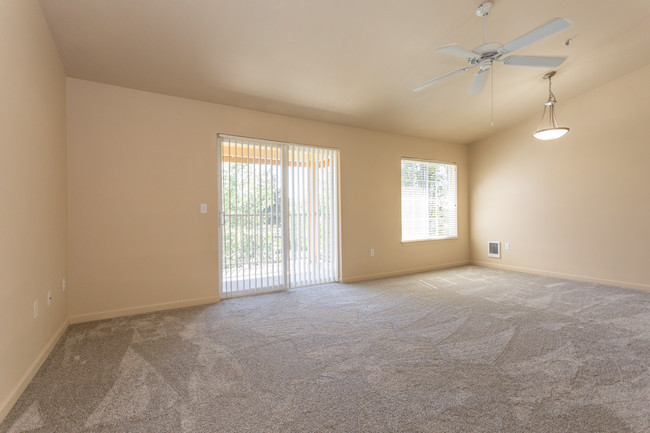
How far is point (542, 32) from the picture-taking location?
2.23m

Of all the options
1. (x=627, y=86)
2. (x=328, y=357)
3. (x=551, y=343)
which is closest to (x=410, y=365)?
(x=328, y=357)

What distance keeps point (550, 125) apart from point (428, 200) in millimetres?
2417

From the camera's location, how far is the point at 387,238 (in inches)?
212

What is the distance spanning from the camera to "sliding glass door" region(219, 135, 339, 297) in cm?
404

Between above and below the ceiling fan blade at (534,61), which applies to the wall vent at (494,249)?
below

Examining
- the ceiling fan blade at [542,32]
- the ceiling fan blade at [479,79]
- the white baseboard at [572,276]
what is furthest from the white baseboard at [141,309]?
the white baseboard at [572,276]

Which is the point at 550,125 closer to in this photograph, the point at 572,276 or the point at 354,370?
the point at 572,276

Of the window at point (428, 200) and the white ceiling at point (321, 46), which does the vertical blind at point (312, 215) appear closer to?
the white ceiling at point (321, 46)

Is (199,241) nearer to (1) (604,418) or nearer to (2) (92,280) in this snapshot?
(2) (92,280)

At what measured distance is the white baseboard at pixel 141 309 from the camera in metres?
3.17

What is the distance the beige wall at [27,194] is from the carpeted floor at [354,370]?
0.87ft

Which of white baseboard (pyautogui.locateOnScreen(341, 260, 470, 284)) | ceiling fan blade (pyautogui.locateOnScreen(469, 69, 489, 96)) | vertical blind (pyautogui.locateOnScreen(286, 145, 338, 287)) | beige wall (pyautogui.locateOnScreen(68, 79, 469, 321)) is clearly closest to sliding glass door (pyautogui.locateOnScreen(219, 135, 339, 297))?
vertical blind (pyautogui.locateOnScreen(286, 145, 338, 287))

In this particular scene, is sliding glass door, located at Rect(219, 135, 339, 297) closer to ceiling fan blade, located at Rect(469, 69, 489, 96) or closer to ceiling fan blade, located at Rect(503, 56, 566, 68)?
ceiling fan blade, located at Rect(469, 69, 489, 96)

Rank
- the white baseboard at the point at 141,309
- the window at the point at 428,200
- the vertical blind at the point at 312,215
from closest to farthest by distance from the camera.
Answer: the white baseboard at the point at 141,309, the vertical blind at the point at 312,215, the window at the point at 428,200
